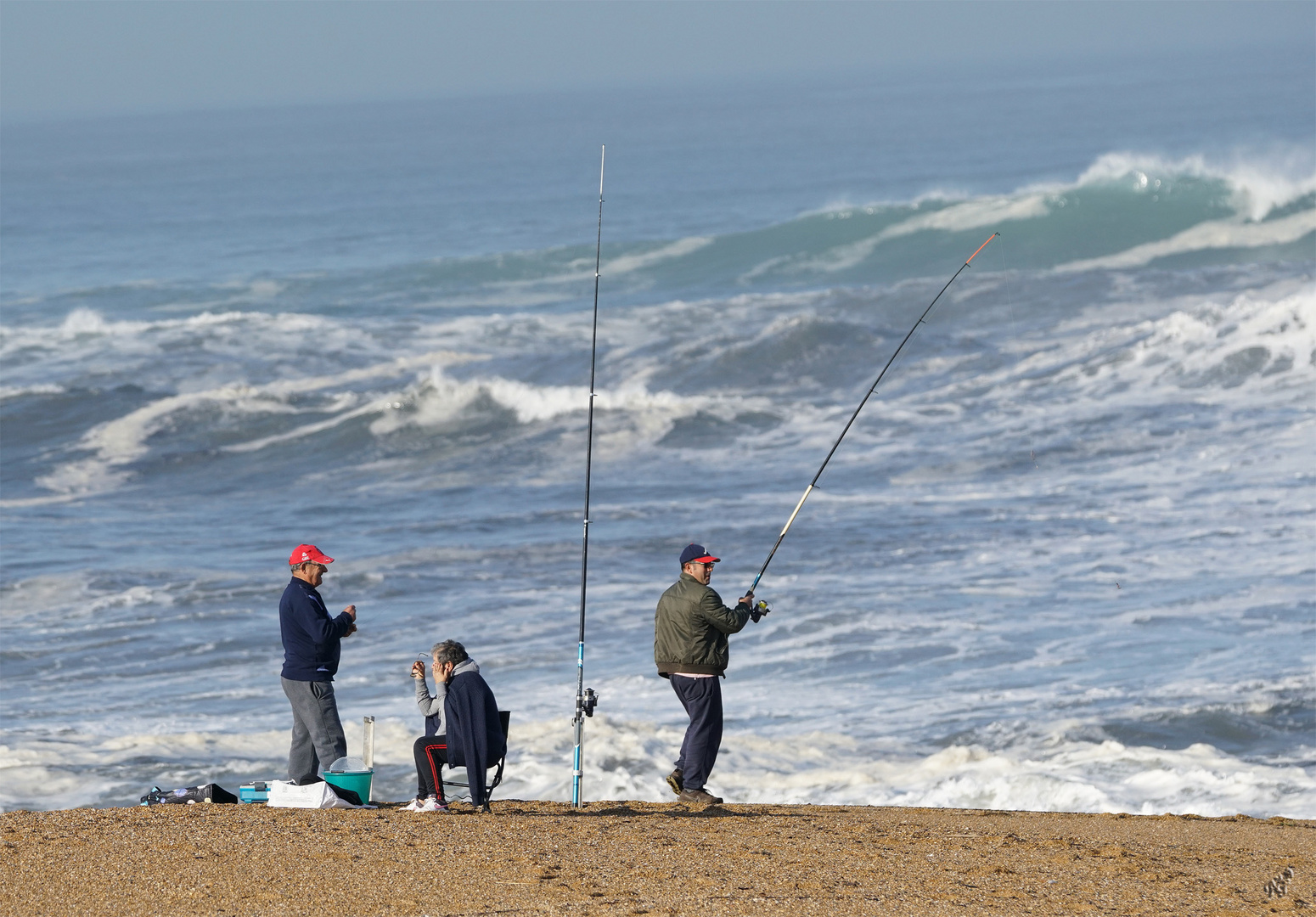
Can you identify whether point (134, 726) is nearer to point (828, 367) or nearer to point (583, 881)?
point (583, 881)

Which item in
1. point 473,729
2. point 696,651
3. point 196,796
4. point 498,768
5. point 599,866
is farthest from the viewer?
point 696,651

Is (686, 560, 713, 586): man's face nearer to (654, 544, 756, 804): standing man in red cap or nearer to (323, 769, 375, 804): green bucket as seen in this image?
(654, 544, 756, 804): standing man in red cap

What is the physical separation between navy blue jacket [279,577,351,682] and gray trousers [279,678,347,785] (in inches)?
1.8

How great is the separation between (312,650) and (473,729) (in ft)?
2.40

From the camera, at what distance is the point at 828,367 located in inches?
1016

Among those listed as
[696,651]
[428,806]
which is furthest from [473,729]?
[696,651]

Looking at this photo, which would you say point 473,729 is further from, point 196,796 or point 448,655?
point 196,796

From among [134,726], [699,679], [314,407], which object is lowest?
[134,726]

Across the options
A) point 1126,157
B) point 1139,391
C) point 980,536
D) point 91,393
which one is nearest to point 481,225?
point 1126,157

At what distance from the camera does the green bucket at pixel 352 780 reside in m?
6.75

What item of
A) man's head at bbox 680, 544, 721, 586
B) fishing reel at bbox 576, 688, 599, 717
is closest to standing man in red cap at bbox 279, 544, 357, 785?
fishing reel at bbox 576, 688, 599, 717

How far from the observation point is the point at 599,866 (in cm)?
577

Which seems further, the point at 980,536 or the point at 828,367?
the point at 828,367

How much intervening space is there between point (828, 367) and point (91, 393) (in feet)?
37.5
